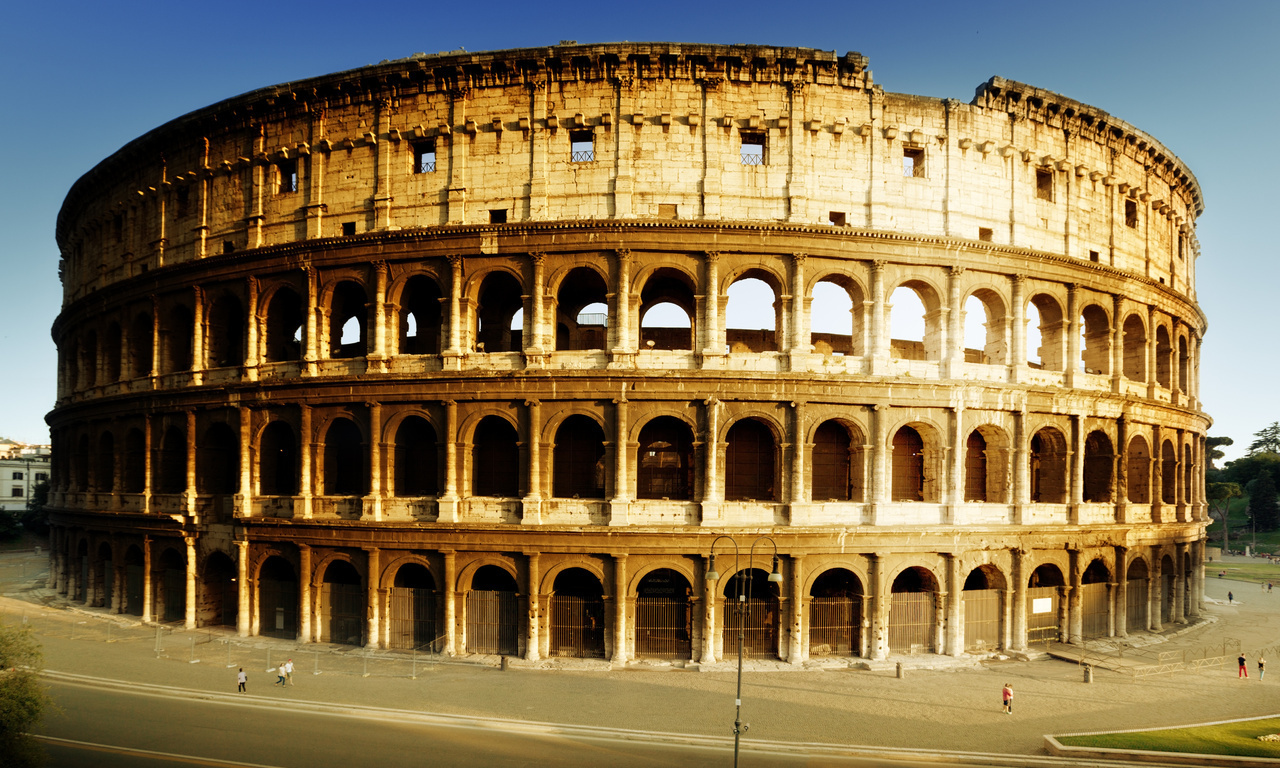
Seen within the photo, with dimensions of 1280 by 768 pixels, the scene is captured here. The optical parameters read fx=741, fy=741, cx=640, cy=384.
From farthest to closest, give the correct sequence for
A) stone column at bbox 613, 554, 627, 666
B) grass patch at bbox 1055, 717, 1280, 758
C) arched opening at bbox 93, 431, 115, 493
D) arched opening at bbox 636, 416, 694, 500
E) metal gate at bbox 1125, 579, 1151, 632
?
arched opening at bbox 93, 431, 115, 493
metal gate at bbox 1125, 579, 1151, 632
arched opening at bbox 636, 416, 694, 500
stone column at bbox 613, 554, 627, 666
grass patch at bbox 1055, 717, 1280, 758

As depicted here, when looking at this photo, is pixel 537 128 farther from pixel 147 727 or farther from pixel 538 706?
pixel 147 727

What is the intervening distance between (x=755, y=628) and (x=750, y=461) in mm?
5415

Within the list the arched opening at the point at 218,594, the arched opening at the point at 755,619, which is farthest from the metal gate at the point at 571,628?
the arched opening at the point at 218,594

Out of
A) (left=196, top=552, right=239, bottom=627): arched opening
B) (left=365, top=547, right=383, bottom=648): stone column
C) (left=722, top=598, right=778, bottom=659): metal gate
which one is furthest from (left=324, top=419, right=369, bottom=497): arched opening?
(left=722, top=598, right=778, bottom=659): metal gate

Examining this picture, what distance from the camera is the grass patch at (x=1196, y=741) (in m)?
17.0

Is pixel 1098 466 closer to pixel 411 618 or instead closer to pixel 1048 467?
pixel 1048 467

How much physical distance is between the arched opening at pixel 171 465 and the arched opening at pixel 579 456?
15.7 metres

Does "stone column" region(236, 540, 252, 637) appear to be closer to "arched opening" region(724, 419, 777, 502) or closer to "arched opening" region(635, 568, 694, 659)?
"arched opening" region(635, 568, 694, 659)

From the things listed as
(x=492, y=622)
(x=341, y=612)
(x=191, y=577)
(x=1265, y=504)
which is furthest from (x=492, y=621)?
(x=1265, y=504)

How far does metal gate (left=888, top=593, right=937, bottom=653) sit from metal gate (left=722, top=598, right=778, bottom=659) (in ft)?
12.9

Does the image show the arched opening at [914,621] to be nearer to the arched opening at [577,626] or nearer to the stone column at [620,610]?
the stone column at [620,610]

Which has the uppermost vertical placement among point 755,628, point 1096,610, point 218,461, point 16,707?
point 218,461

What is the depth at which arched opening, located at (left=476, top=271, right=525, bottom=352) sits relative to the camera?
2750 centimetres

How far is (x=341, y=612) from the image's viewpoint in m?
25.5
